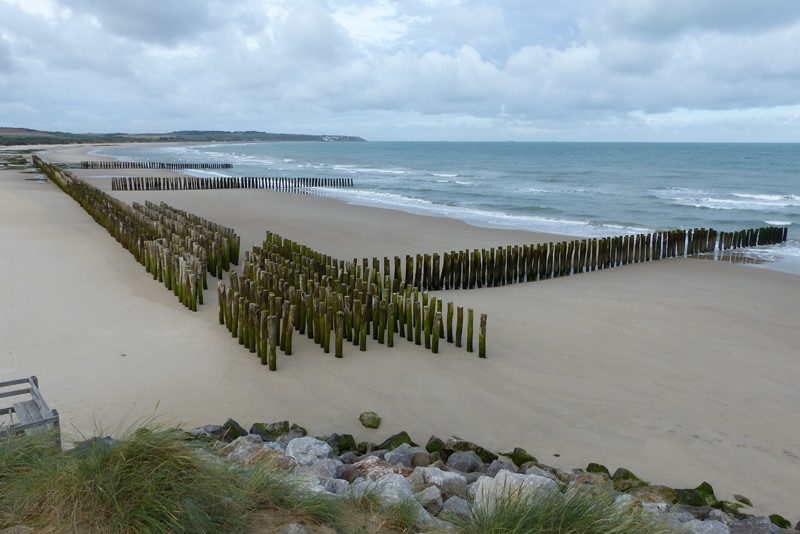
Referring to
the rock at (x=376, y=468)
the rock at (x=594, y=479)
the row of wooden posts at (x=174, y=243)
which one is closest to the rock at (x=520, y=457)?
the rock at (x=594, y=479)

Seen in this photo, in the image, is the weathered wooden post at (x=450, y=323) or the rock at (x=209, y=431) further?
the weathered wooden post at (x=450, y=323)

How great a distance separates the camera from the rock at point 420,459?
5965 millimetres

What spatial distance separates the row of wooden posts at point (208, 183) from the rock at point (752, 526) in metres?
38.3

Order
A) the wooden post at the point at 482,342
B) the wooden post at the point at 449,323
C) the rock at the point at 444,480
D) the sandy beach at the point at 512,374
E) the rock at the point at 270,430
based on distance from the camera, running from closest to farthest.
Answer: the rock at the point at 444,480 < the rock at the point at 270,430 < the sandy beach at the point at 512,374 < the wooden post at the point at 482,342 < the wooden post at the point at 449,323

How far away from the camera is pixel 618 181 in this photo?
56531 millimetres

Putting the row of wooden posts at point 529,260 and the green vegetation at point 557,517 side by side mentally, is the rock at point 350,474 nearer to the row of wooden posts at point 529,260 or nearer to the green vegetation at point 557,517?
the green vegetation at point 557,517

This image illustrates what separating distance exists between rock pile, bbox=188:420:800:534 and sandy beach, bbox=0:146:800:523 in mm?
545

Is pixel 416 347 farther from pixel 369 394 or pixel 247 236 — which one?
pixel 247 236

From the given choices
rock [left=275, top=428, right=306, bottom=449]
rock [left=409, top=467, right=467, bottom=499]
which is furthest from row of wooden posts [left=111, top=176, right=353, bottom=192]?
rock [left=409, top=467, right=467, bottom=499]

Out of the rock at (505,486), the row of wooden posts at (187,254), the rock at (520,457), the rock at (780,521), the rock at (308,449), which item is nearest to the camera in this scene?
the rock at (505,486)

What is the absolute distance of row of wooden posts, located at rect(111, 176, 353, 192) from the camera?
38594 mm

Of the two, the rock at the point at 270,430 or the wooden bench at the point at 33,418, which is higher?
the wooden bench at the point at 33,418

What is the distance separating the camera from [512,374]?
8891 mm

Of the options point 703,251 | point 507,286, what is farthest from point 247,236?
point 703,251
